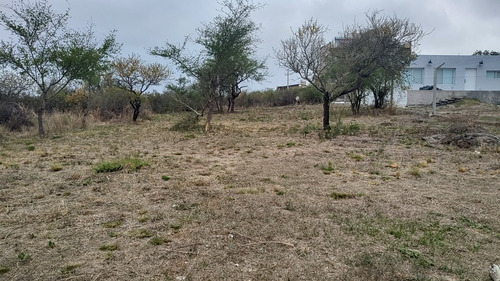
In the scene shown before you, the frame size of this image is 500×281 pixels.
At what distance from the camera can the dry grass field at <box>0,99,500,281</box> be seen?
7.99 feet

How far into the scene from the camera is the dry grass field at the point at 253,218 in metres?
2.44

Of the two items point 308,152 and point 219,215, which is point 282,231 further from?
point 308,152

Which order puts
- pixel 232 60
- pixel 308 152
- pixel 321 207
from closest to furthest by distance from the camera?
pixel 321 207 → pixel 308 152 → pixel 232 60

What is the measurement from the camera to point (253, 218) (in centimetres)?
339

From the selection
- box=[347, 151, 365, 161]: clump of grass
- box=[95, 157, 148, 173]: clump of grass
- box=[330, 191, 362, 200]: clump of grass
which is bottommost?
box=[330, 191, 362, 200]: clump of grass

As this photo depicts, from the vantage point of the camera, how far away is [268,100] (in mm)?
30703

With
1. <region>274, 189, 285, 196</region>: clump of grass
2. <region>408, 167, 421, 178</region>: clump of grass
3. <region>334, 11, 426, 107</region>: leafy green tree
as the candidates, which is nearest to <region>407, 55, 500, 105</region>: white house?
<region>334, 11, 426, 107</region>: leafy green tree

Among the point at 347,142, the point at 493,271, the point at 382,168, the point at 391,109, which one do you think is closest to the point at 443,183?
the point at 382,168

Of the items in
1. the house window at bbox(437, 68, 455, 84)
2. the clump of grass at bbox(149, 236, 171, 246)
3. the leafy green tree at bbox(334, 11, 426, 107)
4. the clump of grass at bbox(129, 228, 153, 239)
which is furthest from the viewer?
the house window at bbox(437, 68, 455, 84)

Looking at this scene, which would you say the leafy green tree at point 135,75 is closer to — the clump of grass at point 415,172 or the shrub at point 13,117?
the shrub at point 13,117

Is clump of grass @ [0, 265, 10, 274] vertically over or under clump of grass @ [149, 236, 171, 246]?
over

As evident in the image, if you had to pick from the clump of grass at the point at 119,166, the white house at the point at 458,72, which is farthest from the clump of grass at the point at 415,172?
the white house at the point at 458,72

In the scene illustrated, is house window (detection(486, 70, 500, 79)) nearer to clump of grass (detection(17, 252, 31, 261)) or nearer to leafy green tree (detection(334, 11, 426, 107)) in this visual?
leafy green tree (detection(334, 11, 426, 107))

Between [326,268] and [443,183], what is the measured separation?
10.9 ft
